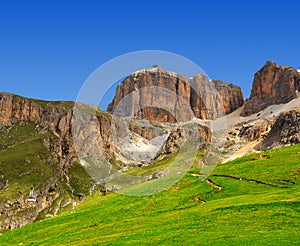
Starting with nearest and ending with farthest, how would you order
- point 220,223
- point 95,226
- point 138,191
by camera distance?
point 220,223
point 95,226
point 138,191

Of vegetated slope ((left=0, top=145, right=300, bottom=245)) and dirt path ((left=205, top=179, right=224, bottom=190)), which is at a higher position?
dirt path ((left=205, top=179, right=224, bottom=190))

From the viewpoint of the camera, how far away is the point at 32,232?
58.0 meters

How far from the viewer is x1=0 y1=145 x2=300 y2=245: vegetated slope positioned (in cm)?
3428

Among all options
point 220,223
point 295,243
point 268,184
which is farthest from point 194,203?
point 295,243

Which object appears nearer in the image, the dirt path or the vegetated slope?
the vegetated slope

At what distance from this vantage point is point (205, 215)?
40.9 metres

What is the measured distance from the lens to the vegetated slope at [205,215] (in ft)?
112

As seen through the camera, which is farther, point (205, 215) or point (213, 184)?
point (213, 184)

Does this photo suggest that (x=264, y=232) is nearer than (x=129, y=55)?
Yes

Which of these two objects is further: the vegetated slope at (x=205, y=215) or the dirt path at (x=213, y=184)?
the dirt path at (x=213, y=184)

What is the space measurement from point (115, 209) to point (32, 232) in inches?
458

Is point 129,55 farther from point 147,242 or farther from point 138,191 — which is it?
point 138,191

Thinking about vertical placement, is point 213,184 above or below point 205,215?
above

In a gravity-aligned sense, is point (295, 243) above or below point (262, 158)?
below
